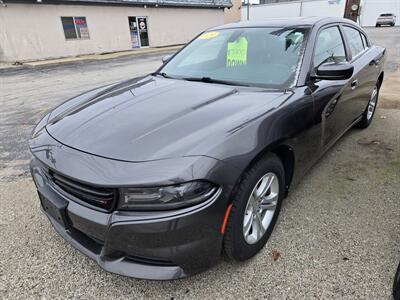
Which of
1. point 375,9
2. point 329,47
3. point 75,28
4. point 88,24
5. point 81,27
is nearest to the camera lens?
point 329,47

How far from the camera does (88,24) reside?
17.5m

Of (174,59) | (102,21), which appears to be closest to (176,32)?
(102,21)

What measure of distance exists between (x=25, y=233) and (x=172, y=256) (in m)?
1.57

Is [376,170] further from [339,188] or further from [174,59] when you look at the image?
[174,59]

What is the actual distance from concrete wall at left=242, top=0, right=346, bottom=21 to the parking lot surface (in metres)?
40.1

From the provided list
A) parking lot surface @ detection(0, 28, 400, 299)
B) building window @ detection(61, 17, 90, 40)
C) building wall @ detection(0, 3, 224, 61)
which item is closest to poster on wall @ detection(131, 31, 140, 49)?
building wall @ detection(0, 3, 224, 61)

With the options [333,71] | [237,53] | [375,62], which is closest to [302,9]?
[375,62]

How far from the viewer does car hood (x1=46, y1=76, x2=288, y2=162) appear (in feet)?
5.67

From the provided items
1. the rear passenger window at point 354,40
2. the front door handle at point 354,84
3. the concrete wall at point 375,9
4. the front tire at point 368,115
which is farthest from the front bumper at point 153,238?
the concrete wall at point 375,9

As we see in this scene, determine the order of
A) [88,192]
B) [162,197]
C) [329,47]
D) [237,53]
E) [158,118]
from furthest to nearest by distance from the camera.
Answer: [329,47], [237,53], [158,118], [88,192], [162,197]

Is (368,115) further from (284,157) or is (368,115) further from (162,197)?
(162,197)

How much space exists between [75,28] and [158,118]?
17.7 metres

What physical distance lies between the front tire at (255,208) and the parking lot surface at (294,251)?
0.16m

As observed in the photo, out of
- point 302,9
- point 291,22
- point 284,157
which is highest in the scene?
point 291,22
